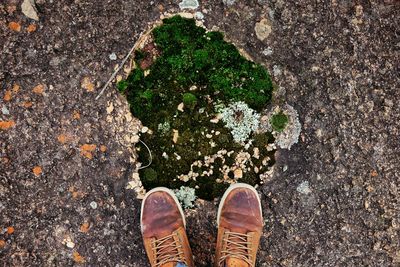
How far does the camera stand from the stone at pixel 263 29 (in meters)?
2.77

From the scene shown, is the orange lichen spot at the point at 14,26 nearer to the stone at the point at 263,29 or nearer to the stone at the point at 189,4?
the stone at the point at 189,4

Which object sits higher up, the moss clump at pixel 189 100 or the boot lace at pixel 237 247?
the moss clump at pixel 189 100

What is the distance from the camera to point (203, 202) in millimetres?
2775

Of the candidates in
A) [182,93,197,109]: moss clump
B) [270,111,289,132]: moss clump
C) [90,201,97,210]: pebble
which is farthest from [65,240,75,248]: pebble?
[270,111,289,132]: moss clump

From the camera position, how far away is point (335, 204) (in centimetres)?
279

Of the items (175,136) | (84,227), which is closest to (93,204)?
(84,227)

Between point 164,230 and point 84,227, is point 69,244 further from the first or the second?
point 164,230

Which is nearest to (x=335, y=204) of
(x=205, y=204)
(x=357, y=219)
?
(x=357, y=219)

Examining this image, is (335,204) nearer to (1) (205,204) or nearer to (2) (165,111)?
(1) (205,204)

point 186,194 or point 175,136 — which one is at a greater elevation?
point 175,136

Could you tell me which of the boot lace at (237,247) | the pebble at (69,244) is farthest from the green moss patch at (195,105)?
the pebble at (69,244)

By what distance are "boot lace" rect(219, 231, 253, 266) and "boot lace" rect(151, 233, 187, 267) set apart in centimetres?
25

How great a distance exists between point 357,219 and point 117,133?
5.06 feet

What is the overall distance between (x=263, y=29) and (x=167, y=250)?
1439 mm
